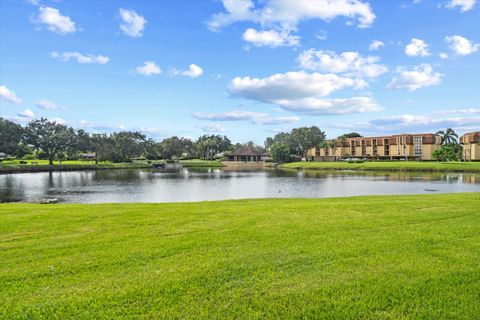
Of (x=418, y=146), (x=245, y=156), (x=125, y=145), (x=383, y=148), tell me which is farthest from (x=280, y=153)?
(x=125, y=145)

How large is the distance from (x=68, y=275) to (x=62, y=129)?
8642cm

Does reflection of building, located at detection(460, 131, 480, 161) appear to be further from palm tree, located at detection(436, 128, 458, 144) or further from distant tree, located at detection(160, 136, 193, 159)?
distant tree, located at detection(160, 136, 193, 159)

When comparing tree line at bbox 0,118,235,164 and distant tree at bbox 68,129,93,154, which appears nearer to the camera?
tree line at bbox 0,118,235,164

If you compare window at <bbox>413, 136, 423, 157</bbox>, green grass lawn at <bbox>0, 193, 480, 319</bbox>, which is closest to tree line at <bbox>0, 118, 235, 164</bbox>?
window at <bbox>413, 136, 423, 157</bbox>

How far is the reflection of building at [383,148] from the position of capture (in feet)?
294

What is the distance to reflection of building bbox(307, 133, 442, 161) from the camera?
8969cm

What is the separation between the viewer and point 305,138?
113 m

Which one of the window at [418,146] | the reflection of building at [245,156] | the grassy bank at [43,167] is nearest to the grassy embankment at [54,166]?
the grassy bank at [43,167]

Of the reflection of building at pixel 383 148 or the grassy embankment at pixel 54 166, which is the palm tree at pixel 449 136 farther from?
the grassy embankment at pixel 54 166

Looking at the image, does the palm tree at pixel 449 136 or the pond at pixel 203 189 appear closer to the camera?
the pond at pixel 203 189

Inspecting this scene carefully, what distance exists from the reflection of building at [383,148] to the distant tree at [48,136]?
7866cm

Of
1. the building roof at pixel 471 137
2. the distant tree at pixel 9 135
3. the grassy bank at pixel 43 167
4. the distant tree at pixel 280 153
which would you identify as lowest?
the grassy bank at pixel 43 167

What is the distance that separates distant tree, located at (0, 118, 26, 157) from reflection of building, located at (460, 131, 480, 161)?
348 feet

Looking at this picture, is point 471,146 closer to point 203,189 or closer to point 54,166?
point 203,189
